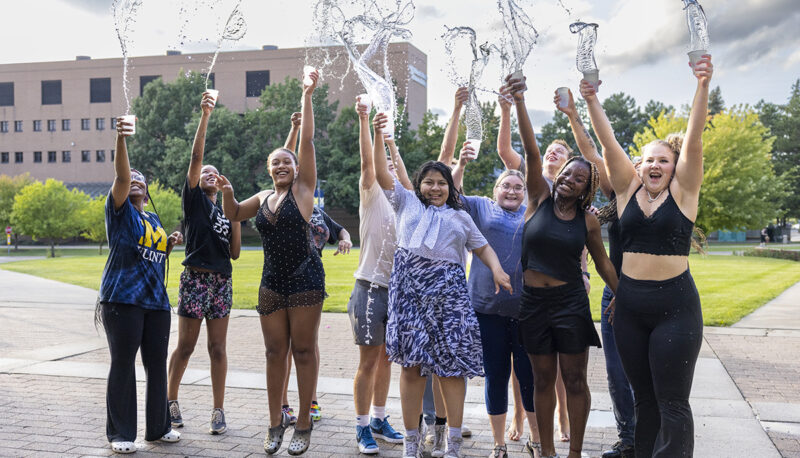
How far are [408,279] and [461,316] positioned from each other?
44 centimetres

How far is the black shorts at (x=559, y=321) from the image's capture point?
439cm

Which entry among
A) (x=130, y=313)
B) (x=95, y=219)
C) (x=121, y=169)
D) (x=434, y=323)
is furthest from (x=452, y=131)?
(x=95, y=219)

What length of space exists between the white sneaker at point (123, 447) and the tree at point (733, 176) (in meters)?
35.4

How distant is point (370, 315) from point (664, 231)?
2.22m

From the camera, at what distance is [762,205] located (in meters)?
36.9

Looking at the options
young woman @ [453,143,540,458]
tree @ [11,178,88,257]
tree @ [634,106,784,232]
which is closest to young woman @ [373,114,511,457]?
young woman @ [453,143,540,458]

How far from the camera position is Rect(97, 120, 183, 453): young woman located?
4.95 meters

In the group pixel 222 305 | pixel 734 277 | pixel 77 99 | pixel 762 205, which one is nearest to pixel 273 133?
pixel 77 99

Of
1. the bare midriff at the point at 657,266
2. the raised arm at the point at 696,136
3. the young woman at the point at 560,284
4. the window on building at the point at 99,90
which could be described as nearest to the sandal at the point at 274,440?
the young woman at the point at 560,284

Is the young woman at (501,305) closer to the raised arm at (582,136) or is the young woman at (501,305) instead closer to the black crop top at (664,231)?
the raised arm at (582,136)

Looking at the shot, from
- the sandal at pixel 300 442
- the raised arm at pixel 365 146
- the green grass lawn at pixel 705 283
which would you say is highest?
the raised arm at pixel 365 146

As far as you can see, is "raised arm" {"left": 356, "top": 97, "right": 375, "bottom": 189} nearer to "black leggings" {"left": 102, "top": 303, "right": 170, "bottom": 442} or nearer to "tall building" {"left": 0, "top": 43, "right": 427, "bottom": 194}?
"black leggings" {"left": 102, "top": 303, "right": 170, "bottom": 442}

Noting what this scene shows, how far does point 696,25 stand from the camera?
375 cm

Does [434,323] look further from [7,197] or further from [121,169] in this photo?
[7,197]
